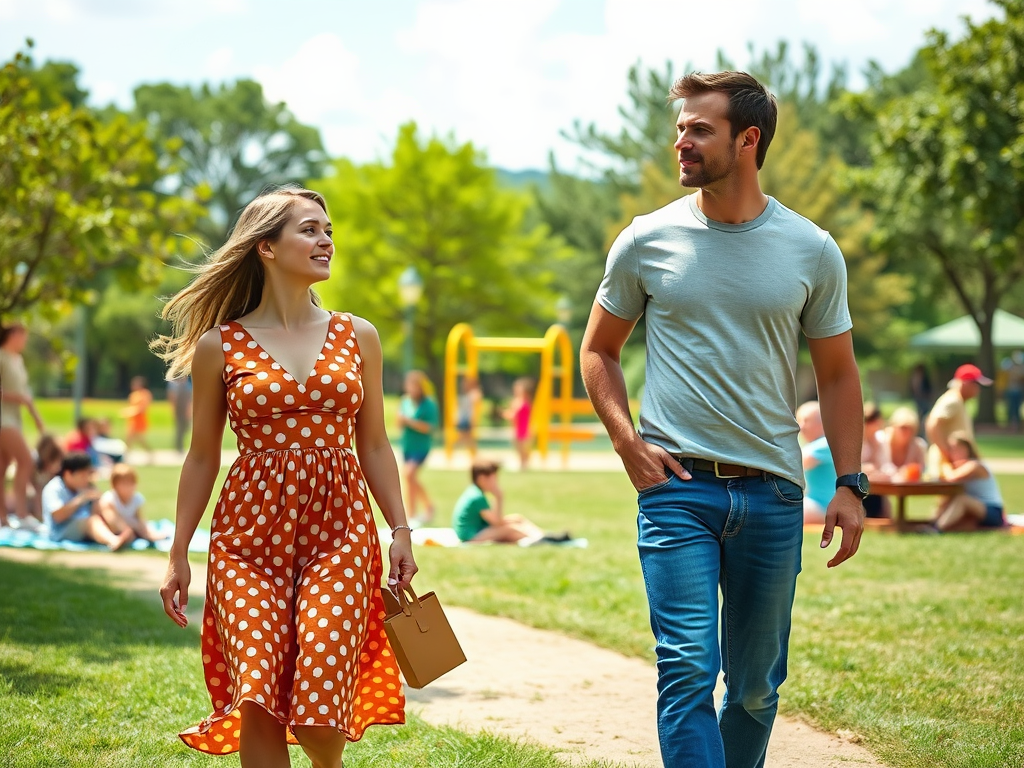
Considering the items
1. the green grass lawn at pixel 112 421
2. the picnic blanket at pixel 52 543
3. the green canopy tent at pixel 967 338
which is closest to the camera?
the picnic blanket at pixel 52 543

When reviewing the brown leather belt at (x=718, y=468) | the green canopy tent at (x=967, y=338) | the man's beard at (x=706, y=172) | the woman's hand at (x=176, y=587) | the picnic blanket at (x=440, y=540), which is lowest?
the picnic blanket at (x=440, y=540)

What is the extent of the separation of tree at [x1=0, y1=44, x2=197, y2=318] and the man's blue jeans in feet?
24.1

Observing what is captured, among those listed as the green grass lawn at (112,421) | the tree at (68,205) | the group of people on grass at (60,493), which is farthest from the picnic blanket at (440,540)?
the green grass lawn at (112,421)

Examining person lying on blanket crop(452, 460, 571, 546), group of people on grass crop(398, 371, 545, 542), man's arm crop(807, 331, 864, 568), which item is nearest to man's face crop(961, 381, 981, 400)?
person lying on blanket crop(452, 460, 571, 546)

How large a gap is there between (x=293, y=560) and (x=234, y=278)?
930 mm

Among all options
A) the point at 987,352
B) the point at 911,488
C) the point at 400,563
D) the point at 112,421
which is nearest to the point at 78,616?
the point at 400,563

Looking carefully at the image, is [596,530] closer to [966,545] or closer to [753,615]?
[966,545]

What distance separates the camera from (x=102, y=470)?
18.3m

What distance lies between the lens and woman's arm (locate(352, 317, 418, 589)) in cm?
384

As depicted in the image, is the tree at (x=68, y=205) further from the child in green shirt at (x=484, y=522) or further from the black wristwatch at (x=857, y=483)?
the black wristwatch at (x=857, y=483)

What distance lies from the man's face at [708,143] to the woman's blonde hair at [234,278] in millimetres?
1141

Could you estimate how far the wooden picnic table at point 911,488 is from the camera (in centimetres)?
1205

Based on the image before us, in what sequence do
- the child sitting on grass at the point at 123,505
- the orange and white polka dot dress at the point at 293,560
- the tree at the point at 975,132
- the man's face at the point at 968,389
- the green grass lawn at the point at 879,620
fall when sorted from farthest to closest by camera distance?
the tree at the point at 975,132
the man's face at the point at 968,389
the child sitting on grass at the point at 123,505
the green grass lawn at the point at 879,620
the orange and white polka dot dress at the point at 293,560

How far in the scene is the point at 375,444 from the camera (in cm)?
392
